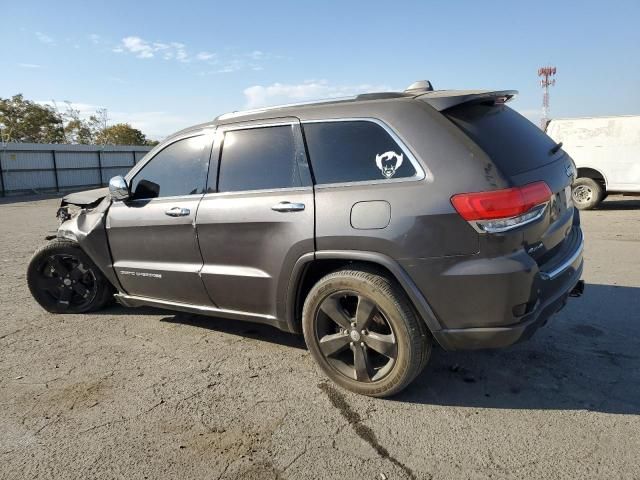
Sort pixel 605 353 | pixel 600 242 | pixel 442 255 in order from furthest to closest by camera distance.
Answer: pixel 600 242 < pixel 605 353 < pixel 442 255

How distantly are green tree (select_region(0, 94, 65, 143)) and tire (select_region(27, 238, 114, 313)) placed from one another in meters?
48.6

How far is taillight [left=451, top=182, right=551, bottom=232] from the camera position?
2.52 meters

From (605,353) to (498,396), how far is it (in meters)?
1.07

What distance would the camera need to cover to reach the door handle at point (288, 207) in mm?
3111

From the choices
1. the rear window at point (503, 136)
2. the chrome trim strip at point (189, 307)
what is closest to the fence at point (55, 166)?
the chrome trim strip at point (189, 307)

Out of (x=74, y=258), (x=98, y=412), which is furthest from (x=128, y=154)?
(x=98, y=412)

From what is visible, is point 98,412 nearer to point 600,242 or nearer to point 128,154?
point 600,242

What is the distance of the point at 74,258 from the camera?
467 cm

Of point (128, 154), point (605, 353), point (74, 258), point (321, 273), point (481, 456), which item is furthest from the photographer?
point (128, 154)

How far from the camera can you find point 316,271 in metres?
3.24

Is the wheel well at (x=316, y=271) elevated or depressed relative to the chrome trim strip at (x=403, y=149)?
depressed

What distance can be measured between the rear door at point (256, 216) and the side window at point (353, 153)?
12 cm

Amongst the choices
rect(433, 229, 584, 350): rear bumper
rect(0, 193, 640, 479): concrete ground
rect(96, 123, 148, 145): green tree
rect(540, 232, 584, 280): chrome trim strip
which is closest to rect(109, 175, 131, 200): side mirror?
rect(0, 193, 640, 479): concrete ground

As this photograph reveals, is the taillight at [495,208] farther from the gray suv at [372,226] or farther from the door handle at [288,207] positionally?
the door handle at [288,207]
